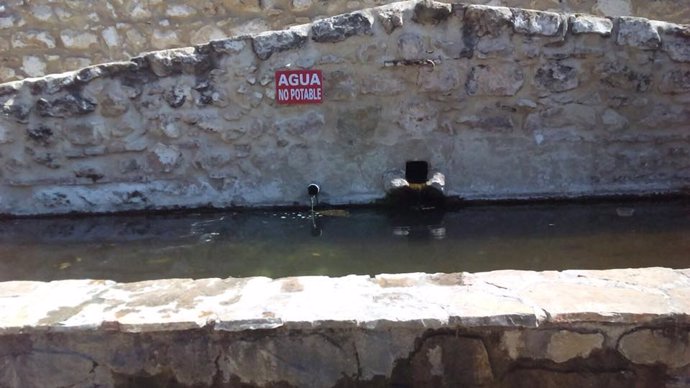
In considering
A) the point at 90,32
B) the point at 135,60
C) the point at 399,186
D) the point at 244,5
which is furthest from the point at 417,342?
the point at 90,32

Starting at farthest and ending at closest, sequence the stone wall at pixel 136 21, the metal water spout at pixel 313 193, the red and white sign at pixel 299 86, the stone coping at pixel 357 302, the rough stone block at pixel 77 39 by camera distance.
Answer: the rough stone block at pixel 77 39, the stone wall at pixel 136 21, the metal water spout at pixel 313 193, the red and white sign at pixel 299 86, the stone coping at pixel 357 302

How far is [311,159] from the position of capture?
3.77 m

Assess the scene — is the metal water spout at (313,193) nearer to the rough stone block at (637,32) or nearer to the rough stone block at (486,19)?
the rough stone block at (486,19)

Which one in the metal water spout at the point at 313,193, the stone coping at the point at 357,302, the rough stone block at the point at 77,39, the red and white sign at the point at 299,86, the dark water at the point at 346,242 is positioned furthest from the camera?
the rough stone block at the point at 77,39

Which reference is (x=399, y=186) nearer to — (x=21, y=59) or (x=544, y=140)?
(x=544, y=140)

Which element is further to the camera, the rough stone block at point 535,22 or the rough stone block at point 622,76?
the rough stone block at point 622,76

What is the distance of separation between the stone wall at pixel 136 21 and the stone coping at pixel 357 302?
11.7ft

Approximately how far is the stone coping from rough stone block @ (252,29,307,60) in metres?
1.88

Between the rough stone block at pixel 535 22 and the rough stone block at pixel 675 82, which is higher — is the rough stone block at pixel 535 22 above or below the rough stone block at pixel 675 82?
above

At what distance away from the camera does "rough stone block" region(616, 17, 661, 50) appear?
3.55m

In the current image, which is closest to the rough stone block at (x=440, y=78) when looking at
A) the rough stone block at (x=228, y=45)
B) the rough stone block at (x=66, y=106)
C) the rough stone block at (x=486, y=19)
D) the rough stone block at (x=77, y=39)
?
the rough stone block at (x=486, y=19)

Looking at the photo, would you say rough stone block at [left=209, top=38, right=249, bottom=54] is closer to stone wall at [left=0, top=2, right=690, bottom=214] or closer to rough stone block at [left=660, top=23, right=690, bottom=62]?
stone wall at [left=0, top=2, right=690, bottom=214]

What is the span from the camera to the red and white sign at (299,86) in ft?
11.8

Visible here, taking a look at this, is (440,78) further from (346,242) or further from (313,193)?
(346,242)
